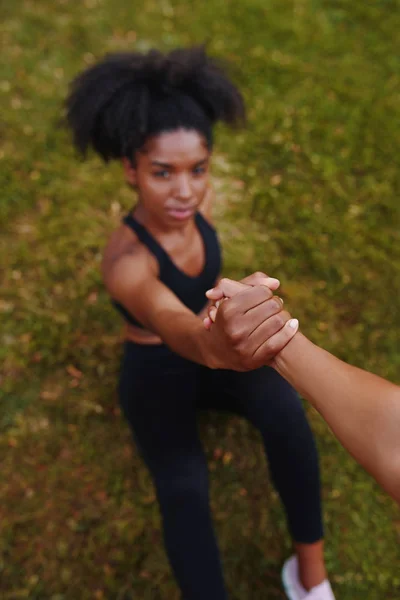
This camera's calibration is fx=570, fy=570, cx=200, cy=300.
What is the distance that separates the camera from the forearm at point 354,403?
1464 mm

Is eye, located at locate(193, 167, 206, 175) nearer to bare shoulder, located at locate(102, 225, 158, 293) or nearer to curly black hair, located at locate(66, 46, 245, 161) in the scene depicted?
curly black hair, located at locate(66, 46, 245, 161)

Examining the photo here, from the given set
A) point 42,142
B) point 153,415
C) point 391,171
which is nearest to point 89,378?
point 153,415

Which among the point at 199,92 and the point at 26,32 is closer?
the point at 199,92

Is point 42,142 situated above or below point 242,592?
above

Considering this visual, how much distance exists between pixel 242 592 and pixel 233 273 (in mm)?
2181

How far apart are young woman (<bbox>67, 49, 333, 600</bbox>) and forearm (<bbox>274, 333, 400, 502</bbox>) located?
2.53ft

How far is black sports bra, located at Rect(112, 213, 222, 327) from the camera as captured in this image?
9.27 ft

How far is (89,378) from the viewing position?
3.95 meters

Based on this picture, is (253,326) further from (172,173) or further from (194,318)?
(172,173)

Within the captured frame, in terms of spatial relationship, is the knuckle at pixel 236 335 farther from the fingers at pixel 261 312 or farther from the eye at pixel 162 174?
the eye at pixel 162 174

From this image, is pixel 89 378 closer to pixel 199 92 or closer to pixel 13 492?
pixel 13 492

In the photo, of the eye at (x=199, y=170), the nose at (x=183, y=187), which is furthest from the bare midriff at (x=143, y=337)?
the eye at (x=199, y=170)

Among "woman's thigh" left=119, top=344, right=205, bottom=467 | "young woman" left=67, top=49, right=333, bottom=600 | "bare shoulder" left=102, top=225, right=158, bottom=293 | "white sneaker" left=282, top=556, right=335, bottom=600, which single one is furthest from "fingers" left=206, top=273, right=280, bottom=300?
"white sneaker" left=282, top=556, right=335, bottom=600

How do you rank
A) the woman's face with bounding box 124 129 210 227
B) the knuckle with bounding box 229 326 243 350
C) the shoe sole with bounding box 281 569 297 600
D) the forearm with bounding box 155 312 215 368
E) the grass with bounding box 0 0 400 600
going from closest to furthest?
the knuckle with bounding box 229 326 243 350 → the forearm with bounding box 155 312 215 368 → the woman's face with bounding box 124 129 210 227 → the shoe sole with bounding box 281 569 297 600 → the grass with bounding box 0 0 400 600
